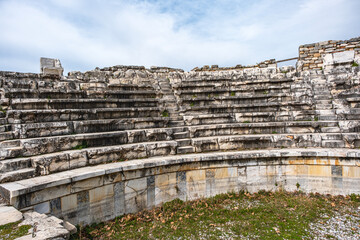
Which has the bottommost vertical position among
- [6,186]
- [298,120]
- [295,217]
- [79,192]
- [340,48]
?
[295,217]

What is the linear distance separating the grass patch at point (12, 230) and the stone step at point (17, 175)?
1590mm

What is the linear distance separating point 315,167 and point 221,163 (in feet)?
9.86

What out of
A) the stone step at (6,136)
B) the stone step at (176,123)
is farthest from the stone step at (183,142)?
the stone step at (6,136)

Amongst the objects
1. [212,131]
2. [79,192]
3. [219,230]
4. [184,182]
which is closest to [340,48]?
[212,131]

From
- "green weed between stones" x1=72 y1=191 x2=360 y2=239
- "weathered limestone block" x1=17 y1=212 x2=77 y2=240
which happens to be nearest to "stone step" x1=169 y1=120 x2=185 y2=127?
"green weed between stones" x1=72 y1=191 x2=360 y2=239

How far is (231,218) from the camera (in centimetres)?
603

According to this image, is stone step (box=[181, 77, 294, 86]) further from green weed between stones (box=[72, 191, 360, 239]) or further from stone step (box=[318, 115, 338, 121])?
green weed between stones (box=[72, 191, 360, 239])

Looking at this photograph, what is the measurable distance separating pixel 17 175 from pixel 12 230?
1.88 meters

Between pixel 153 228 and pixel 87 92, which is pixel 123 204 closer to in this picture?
pixel 153 228

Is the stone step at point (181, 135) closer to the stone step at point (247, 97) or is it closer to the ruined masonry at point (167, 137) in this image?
the ruined masonry at point (167, 137)

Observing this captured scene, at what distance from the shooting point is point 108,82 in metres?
10.5

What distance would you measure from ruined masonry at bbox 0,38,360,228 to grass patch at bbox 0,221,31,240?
0.78m

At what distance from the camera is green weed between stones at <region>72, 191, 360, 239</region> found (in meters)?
5.28

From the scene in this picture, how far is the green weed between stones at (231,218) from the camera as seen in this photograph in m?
5.28
